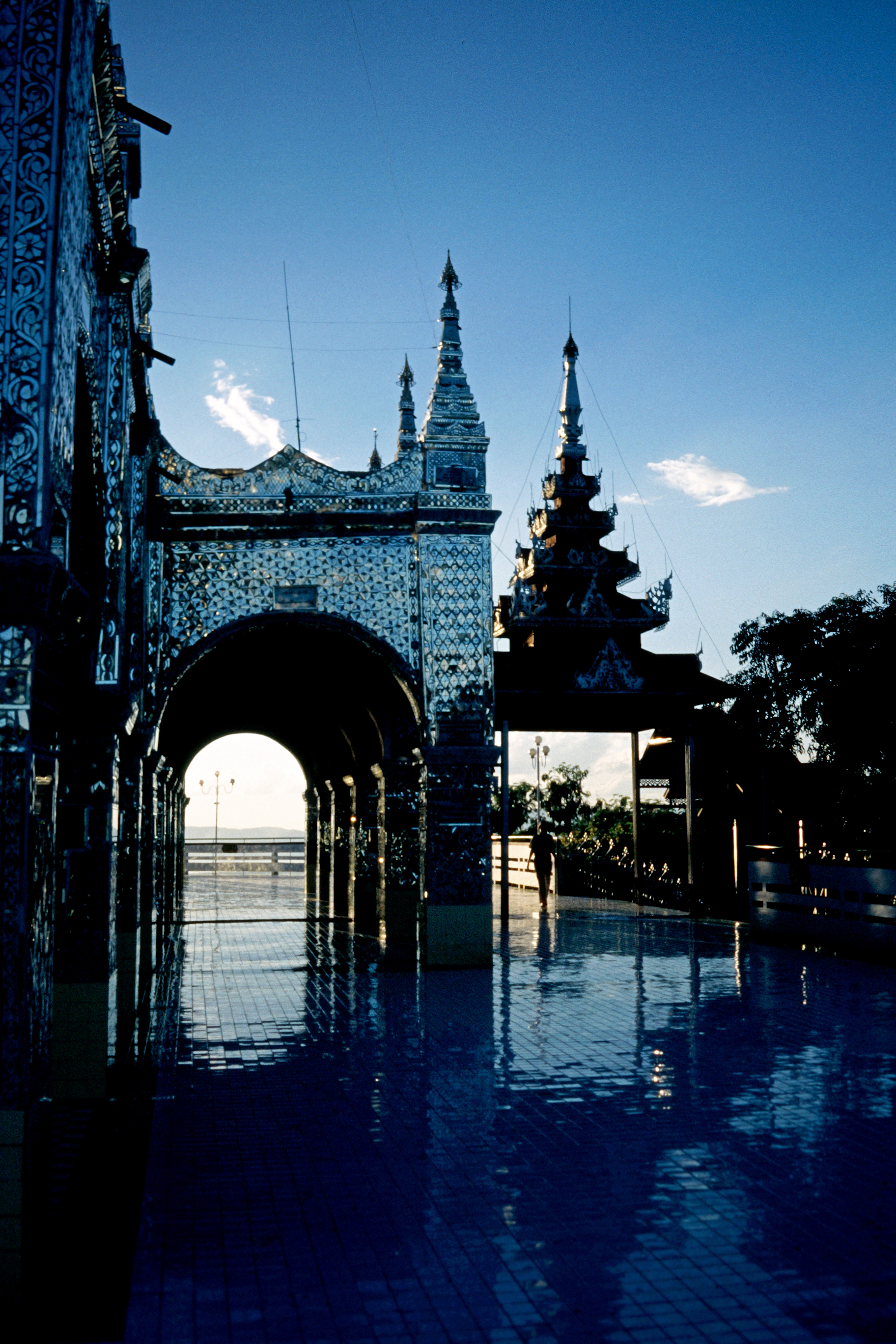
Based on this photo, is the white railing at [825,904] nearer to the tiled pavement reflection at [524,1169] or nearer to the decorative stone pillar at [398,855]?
the tiled pavement reflection at [524,1169]

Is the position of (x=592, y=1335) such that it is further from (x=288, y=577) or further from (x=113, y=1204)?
(x=288, y=577)

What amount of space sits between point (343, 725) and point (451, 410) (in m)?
6.15

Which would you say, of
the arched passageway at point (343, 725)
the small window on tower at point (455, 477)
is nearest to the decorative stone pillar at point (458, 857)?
the arched passageway at point (343, 725)

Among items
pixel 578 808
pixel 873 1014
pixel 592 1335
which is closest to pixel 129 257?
pixel 592 1335

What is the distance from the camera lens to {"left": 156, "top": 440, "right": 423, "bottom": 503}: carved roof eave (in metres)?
11.9

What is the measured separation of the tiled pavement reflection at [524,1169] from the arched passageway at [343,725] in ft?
11.9

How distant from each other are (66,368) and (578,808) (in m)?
44.3

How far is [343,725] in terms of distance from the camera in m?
17.5

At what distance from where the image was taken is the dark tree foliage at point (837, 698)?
1547 centimetres

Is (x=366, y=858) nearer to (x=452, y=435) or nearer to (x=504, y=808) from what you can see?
(x=504, y=808)

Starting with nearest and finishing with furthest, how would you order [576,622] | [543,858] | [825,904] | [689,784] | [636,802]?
[825,904] < [689,784] < [576,622] < [636,802] < [543,858]

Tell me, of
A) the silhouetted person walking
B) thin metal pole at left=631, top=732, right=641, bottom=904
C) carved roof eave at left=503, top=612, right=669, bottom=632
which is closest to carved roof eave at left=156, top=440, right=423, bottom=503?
carved roof eave at left=503, top=612, right=669, bottom=632

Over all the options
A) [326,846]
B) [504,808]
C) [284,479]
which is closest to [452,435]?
[284,479]

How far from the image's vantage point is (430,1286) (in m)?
4.09
